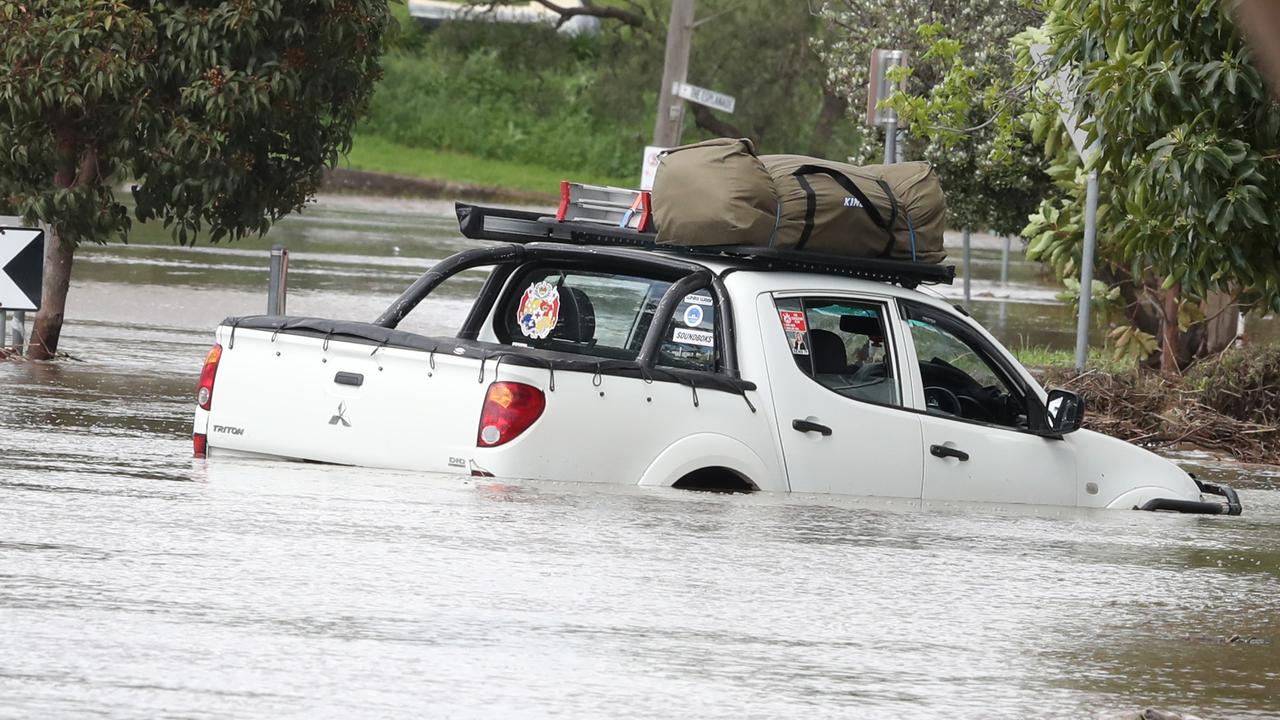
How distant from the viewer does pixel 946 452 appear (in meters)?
8.93

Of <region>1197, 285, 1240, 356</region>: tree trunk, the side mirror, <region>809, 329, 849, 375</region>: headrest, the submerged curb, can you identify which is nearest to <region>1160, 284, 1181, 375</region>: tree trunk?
<region>1197, 285, 1240, 356</region>: tree trunk

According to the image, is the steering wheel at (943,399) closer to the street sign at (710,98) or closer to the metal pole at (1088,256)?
the metal pole at (1088,256)

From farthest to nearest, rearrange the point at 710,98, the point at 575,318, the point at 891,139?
the point at 710,98
the point at 891,139
the point at 575,318

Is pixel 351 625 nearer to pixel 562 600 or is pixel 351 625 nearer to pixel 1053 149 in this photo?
pixel 562 600

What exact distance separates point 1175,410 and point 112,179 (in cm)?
838

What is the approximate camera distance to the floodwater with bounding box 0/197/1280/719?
213 inches

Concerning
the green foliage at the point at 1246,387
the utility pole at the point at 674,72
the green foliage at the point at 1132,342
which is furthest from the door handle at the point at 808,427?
the utility pole at the point at 674,72

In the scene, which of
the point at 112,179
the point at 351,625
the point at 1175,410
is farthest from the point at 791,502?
the point at 112,179

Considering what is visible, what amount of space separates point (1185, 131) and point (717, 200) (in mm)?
3233

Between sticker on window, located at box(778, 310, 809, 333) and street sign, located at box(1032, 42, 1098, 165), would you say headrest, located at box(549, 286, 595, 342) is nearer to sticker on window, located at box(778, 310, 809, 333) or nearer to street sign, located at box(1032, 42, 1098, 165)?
sticker on window, located at box(778, 310, 809, 333)

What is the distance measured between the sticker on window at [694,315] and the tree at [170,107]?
633 centimetres

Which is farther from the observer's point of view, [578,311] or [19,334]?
[19,334]

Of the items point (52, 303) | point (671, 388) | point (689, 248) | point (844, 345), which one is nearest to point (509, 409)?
point (671, 388)

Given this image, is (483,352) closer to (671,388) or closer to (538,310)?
(671,388)
